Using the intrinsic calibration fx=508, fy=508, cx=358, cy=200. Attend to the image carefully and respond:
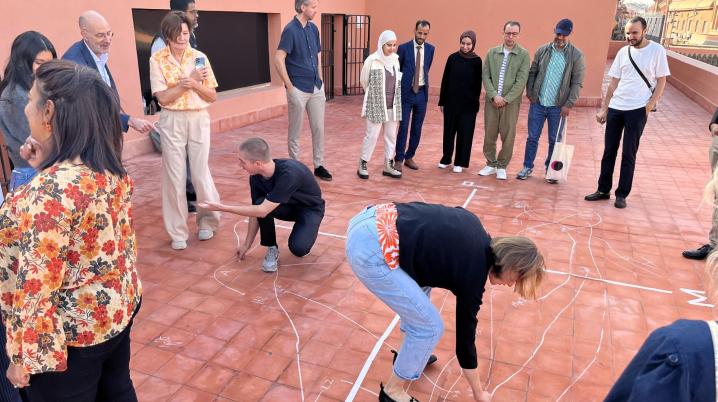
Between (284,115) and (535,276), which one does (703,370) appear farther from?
(284,115)

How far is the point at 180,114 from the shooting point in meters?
3.70

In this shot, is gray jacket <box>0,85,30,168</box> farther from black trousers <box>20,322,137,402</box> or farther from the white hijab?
the white hijab

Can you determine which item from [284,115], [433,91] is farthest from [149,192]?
[433,91]

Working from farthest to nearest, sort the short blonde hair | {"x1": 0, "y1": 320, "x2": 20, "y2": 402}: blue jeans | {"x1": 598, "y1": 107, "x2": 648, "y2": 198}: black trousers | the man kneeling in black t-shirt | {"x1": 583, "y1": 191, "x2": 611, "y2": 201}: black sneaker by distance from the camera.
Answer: {"x1": 583, "y1": 191, "x2": 611, "y2": 201}: black sneaker < {"x1": 598, "y1": 107, "x2": 648, "y2": 198}: black trousers < the man kneeling in black t-shirt < the short blonde hair < {"x1": 0, "y1": 320, "x2": 20, "y2": 402}: blue jeans

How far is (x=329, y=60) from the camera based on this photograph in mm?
11742

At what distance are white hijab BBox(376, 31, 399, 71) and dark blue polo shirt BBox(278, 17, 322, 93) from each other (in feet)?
2.40

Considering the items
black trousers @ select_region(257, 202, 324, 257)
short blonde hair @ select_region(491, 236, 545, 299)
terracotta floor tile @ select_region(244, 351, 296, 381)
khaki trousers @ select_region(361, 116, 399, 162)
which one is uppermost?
short blonde hair @ select_region(491, 236, 545, 299)

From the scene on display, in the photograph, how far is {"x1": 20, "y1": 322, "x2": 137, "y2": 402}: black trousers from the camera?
1495 millimetres

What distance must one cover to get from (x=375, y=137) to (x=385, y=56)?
2.93 ft

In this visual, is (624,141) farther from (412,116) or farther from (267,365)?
(267,365)

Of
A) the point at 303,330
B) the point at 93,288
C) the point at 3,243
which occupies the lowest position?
the point at 303,330

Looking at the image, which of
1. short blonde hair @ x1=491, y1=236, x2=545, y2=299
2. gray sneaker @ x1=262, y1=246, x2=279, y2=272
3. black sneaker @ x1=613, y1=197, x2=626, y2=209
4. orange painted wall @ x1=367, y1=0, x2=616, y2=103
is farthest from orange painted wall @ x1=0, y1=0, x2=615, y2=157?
black sneaker @ x1=613, y1=197, x2=626, y2=209

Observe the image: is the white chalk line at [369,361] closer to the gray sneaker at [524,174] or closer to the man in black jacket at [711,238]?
the man in black jacket at [711,238]

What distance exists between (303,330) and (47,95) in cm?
194
